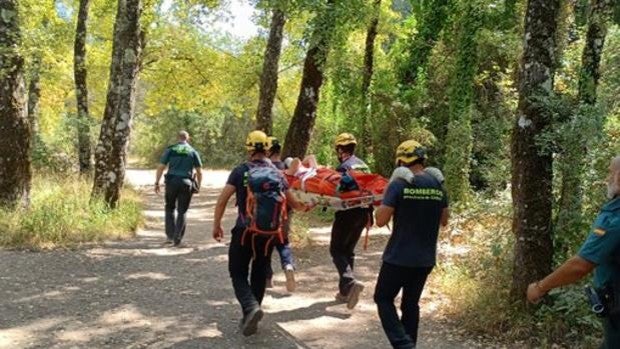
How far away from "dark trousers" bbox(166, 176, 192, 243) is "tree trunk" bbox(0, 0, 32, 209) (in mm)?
2543

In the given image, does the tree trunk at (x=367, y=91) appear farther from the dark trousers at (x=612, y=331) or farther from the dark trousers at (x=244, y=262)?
the dark trousers at (x=612, y=331)

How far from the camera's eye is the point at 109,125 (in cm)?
1255

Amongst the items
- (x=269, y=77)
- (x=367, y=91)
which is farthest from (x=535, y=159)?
(x=367, y=91)

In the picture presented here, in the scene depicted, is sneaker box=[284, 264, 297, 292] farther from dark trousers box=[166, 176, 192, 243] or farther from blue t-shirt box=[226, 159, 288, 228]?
dark trousers box=[166, 176, 192, 243]

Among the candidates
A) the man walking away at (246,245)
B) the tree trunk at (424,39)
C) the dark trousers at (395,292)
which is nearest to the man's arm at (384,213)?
the dark trousers at (395,292)

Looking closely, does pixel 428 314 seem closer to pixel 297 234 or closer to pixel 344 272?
pixel 344 272

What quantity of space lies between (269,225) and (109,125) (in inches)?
299

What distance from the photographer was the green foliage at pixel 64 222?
31.7 feet

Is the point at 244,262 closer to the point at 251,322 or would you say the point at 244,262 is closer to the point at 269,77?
the point at 251,322

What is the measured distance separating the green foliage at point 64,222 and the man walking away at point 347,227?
4877 millimetres

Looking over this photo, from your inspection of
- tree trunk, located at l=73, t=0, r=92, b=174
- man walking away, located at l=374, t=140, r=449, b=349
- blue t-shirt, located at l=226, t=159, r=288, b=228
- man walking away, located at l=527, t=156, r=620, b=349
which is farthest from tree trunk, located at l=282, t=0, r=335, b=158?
tree trunk, located at l=73, t=0, r=92, b=174

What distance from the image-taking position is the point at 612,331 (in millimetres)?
3639

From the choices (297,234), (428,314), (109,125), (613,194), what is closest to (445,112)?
(297,234)

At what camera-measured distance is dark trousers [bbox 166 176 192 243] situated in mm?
10984
